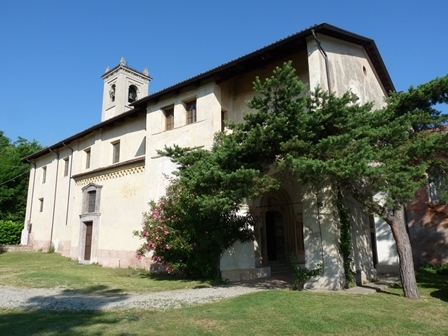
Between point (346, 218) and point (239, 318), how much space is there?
208 inches

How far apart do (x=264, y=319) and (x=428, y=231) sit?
41.2 ft

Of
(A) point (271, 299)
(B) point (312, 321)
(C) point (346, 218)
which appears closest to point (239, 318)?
(B) point (312, 321)

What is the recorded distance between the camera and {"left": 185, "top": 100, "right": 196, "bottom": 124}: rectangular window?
1412cm

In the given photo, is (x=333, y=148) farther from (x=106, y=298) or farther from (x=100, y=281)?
(x=100, y=281)

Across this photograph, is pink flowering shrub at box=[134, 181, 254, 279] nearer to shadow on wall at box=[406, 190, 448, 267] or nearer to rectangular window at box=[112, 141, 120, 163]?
rectangular window at box=[112, 141, 120, 163]

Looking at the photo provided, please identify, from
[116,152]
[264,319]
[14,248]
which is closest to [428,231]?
[264,319]

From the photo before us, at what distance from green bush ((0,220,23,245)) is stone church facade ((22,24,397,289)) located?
18.7 ft

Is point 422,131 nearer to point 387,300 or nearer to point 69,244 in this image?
point 387,300

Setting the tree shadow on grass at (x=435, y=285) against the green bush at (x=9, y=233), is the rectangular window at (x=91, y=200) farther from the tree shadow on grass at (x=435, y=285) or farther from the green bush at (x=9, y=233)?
the tree shadow on grass at (x=435, y=285)

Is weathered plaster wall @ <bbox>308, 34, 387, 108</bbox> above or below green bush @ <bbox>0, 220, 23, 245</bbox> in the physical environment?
above

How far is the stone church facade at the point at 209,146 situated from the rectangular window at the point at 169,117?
0.10ft

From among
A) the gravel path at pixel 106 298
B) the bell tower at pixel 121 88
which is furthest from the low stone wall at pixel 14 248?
the gravel path at pixel 106 298

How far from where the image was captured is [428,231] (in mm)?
15242

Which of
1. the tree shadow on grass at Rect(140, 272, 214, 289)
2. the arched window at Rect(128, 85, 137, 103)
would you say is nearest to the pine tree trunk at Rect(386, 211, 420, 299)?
the tree shadow on grass at Rect(140, 272, 214, 289)
